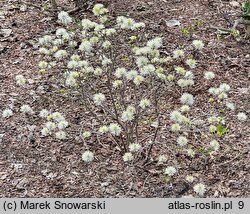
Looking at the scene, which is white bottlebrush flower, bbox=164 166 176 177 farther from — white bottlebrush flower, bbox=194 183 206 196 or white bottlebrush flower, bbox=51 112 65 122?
white bottlebrush flower, bbox=51 112 65 122

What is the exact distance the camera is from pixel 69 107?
3.94 metres

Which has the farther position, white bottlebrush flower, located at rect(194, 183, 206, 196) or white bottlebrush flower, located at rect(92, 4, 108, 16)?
white bottlebrush flower, located at rect(92, 4, 108, 16)

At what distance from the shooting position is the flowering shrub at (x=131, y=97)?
10.3 feet

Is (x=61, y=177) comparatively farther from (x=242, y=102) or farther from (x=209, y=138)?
(x=242, y=102)

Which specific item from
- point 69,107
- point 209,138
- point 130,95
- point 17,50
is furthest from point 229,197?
point 17,50

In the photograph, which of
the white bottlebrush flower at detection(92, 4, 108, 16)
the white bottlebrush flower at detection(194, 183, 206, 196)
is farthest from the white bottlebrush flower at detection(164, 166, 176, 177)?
the white bottlebrush flower at detection(92, 4, 108, 16)

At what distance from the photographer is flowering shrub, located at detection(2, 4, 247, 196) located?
315 cm

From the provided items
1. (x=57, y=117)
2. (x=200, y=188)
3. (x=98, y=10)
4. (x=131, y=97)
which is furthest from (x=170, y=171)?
(x=98, y=10)

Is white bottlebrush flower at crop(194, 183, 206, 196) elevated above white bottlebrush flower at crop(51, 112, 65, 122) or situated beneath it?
situated beneath

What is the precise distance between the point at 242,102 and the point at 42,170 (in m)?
1.80

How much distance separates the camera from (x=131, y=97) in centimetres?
403

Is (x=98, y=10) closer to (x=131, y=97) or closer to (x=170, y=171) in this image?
(x=131, y=97)

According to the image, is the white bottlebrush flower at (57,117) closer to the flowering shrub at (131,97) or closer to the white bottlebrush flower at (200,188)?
the flowering shrub at (131,97)

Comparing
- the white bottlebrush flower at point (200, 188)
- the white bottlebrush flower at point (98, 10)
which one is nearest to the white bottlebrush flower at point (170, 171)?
the white bottlebrush flower at point (200, 188)
